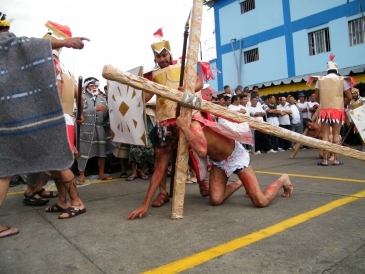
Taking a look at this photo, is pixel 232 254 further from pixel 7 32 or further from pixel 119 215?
pixel 7 32

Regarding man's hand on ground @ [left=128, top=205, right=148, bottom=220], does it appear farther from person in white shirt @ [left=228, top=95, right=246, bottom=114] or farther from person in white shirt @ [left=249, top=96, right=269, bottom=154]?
person in white shirt @ [left=249, top=96, right=269, bottom=154]

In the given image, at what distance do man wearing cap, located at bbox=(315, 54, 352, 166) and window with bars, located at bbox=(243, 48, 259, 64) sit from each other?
1246 cm

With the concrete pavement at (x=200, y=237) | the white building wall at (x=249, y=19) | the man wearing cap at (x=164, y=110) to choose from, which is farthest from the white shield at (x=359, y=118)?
the white building wall at (x=249, y=19)

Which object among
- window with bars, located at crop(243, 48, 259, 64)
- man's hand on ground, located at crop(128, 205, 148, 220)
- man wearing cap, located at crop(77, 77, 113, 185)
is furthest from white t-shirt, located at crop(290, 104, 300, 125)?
window with bars, located at crop(243, 48, 259, 64)

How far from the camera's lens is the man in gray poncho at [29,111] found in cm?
259

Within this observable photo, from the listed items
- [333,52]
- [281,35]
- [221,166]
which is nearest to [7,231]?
[221,166]

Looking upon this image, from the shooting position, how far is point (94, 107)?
5043 mm

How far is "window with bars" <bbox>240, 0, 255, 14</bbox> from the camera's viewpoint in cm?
1759

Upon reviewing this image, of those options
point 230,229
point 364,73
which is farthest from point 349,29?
point 230,229

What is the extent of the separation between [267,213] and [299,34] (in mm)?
14746

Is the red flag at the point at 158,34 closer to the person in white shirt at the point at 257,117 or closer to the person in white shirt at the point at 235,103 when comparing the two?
the person in white shirt at the point at 235,103

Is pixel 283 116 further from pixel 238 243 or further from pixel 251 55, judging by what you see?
pixel 251 55

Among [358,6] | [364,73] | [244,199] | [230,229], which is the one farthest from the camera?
[358,6]

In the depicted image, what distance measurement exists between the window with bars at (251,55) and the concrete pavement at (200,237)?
49.2 feet
